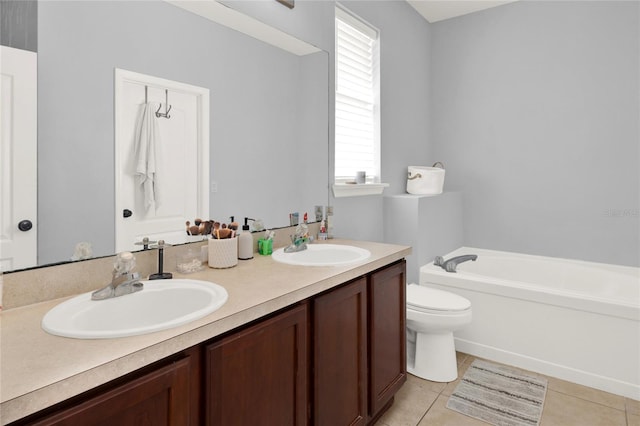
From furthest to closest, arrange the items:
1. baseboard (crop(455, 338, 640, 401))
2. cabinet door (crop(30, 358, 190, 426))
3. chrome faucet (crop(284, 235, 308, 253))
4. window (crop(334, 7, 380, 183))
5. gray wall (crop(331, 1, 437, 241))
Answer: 1. gray wall (crop(331, 1, 437, 241))
2. window (crop(334, 7, 380, 183))
3. baseboard (crop(455, 338, 640, 401))
4. chrome faucet (crop(284, 235, 308, 253))
5. cabinet door (crop(30, 358, 190, 426))

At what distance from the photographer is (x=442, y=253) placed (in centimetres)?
329

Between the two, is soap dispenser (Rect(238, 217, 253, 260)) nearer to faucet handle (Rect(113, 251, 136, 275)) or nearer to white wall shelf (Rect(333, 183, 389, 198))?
faucet handle (Rect(113, 251, 136, 275))

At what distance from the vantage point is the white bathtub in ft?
7.14

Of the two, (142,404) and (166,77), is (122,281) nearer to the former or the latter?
(142,404)

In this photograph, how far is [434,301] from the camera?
2.34 metres

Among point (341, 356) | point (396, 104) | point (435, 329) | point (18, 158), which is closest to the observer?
point (18, 158)

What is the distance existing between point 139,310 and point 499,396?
2.04 meters

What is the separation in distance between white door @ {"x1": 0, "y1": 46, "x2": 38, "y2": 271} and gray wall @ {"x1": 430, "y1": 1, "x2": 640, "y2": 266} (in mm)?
3459

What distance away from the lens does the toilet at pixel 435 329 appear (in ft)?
7.32

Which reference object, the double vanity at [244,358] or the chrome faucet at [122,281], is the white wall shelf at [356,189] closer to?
the double vanity at [244,358]

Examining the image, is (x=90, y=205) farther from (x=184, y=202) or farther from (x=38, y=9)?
(x=38, y=9)

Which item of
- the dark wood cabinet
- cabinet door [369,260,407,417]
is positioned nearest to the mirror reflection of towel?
the dark wood cabinet

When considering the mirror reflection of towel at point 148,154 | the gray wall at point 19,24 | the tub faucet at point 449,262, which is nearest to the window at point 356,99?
the tub faucet at point 449,262

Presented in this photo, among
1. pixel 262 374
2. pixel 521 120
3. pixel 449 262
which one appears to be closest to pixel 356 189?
pixel 449 262
